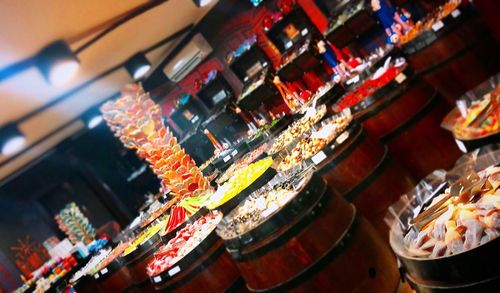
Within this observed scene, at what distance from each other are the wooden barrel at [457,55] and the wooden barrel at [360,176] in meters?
1.21

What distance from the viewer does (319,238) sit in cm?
224

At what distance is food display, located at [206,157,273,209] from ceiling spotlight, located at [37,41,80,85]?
7.72 ft

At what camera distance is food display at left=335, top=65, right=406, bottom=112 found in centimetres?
341

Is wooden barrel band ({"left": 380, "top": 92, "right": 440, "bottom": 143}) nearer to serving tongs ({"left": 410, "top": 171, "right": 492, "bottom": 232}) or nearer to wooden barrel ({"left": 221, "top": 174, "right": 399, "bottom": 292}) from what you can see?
wooden barrel ({"left": 221, "top": 174, "right": 399, "bottom": 292})

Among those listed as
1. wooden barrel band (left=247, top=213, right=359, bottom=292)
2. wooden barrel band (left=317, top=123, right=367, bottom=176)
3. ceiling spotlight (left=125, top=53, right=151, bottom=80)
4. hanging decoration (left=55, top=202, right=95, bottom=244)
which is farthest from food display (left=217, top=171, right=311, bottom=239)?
hanging decoration (left=55, top=202, right=95, bottom=244)

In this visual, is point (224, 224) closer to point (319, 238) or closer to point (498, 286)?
point (319, 238)

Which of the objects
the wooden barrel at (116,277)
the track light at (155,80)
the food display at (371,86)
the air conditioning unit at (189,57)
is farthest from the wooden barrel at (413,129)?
the track light at (155,80)

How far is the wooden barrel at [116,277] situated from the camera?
4.42m

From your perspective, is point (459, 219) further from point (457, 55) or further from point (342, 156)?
point (457, 55)

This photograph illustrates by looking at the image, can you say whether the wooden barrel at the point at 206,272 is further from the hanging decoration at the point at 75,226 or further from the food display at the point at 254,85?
the hanging decoration at the point at 75,226

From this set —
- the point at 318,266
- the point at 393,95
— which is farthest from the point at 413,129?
the point at 318,266

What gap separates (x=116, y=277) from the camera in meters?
4.44

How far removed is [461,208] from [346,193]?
47.3 inches

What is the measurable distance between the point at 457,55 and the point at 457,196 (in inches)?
84.0
